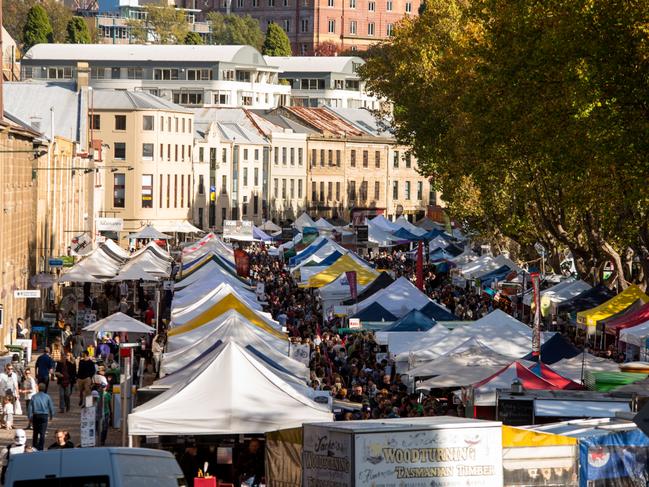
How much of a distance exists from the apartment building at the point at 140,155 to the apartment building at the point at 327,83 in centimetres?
5671

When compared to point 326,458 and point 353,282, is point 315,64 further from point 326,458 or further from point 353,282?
point 326,458

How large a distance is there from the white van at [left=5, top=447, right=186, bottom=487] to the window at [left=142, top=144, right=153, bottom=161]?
93413mm

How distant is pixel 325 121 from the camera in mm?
137000

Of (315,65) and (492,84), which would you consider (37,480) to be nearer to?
(492,84)

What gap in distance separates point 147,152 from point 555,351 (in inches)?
3142

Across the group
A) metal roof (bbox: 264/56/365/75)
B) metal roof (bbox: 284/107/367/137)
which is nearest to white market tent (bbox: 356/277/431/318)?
metal roof (bbox: 284/107/367/137)

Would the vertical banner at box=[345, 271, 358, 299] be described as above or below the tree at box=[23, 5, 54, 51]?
below

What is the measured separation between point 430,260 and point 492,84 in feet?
115

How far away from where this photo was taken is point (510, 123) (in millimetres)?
41000

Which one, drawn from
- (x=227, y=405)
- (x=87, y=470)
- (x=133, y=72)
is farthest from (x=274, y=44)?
(x=87, y=470)

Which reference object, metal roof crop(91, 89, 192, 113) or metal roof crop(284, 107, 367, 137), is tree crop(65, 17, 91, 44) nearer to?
metal roof crop(284, 107, 367, 137)

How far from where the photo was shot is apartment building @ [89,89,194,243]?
10556 cm

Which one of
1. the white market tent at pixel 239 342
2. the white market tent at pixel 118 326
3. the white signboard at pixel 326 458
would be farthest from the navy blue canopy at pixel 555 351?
the white signboard at pixel 326 458

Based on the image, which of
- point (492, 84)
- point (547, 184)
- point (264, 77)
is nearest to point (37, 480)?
point (492, 84)
